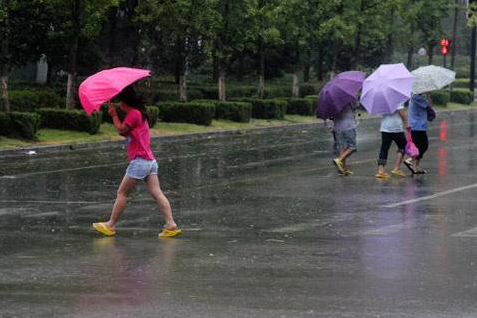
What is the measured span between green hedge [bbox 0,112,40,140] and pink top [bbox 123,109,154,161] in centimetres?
1469

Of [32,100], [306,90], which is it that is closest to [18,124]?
[32,100]

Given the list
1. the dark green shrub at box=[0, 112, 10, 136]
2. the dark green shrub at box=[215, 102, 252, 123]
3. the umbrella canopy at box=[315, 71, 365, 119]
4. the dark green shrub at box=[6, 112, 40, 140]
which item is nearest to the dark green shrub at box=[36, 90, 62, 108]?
the dark green shrub at box=[6, 112, 40, 140]

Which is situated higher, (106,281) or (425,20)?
(425,20)

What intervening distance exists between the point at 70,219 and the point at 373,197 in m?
4.49

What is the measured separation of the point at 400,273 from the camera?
9.63m

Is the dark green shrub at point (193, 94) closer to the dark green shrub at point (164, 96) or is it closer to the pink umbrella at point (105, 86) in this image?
the dark green shrub at point (164, 96)

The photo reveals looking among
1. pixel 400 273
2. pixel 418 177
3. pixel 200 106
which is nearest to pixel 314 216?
pixel 400 273

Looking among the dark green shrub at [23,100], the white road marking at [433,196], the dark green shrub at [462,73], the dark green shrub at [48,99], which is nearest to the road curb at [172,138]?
the dark green shrub at [23,100]

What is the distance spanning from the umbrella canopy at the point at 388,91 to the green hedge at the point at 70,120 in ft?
38.9

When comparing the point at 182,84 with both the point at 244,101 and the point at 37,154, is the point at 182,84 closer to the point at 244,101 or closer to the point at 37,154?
the point at 244,101

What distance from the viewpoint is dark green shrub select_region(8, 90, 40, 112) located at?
3046 cm

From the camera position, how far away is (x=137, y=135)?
1208 cm

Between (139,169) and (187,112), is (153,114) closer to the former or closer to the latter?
(187,112)

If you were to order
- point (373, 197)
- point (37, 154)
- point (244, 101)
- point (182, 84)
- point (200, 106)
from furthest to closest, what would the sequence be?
1. point (244, 101)
2. point (182, 84)
3. point (200, 106)
4. point (37, 154)
5. point (373, 197)
